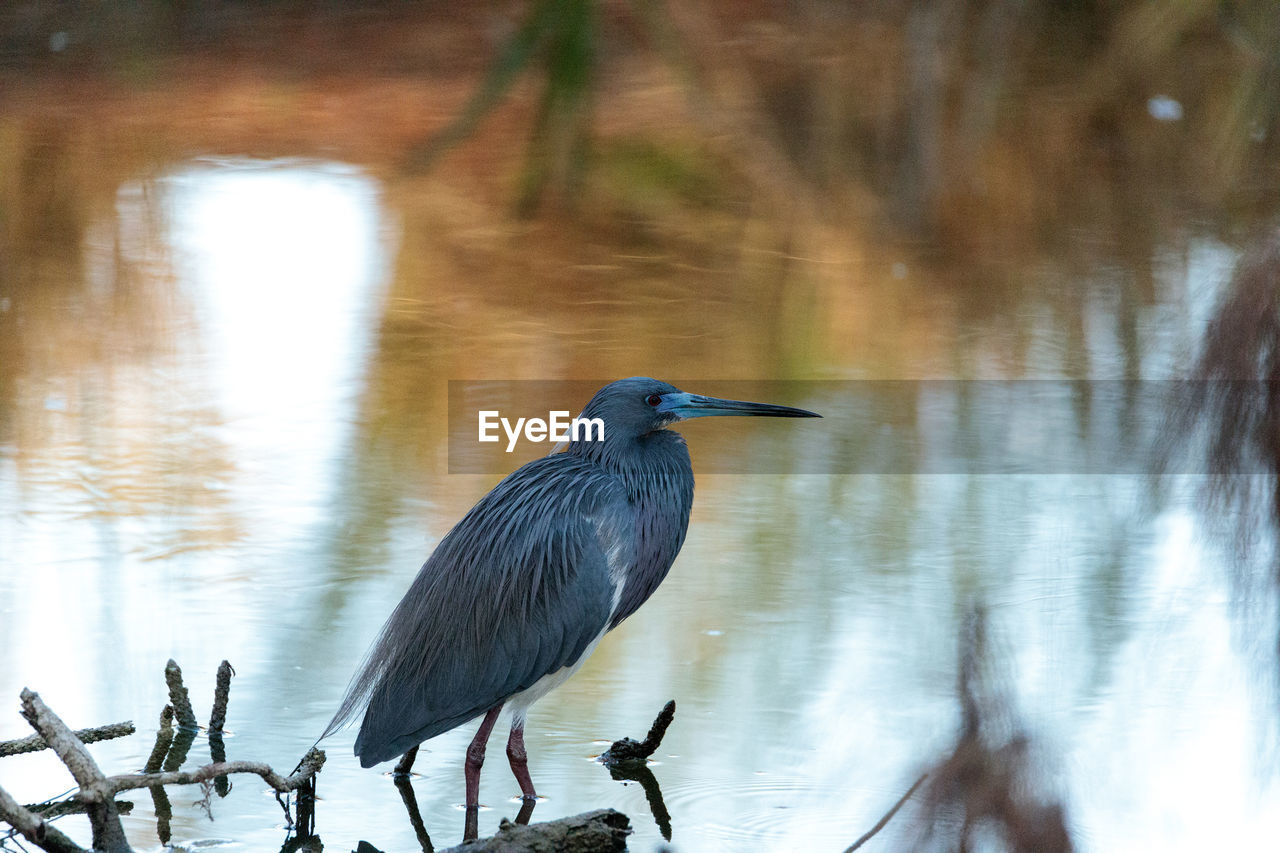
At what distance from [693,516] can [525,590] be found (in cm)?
102

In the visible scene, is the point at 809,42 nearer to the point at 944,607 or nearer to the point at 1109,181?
the point at 1109,181

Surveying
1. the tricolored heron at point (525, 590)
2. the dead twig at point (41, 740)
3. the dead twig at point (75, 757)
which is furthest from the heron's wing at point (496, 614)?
the dead twig at point (75, 757)

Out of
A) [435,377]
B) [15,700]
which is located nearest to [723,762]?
[15,700]

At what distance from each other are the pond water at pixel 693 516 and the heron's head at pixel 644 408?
18.4 inches

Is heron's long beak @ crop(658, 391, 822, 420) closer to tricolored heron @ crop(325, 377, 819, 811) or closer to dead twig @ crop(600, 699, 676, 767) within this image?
tricolored heron @ crop(325, 377, 819, 811)

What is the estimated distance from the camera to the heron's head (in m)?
2.45

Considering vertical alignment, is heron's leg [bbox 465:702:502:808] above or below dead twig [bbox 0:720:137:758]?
below

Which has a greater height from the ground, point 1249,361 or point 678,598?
point 1249,361

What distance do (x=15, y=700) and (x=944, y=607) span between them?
1643mm

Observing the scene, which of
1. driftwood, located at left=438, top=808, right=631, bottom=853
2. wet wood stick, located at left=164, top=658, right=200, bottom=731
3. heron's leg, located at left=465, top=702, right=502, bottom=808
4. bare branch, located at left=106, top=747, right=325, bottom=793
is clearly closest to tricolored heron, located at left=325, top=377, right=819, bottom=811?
heron's leg, located at left=465, top=702, right=502, bottom=808

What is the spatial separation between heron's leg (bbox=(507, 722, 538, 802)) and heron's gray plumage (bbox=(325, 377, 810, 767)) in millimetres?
64

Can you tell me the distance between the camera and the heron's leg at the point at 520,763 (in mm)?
2250

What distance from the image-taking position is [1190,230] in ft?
15.4

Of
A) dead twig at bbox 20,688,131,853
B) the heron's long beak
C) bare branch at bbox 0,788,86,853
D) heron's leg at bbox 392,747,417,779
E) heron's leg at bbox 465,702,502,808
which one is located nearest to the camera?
bare branch at bbox 0,788,86,853
